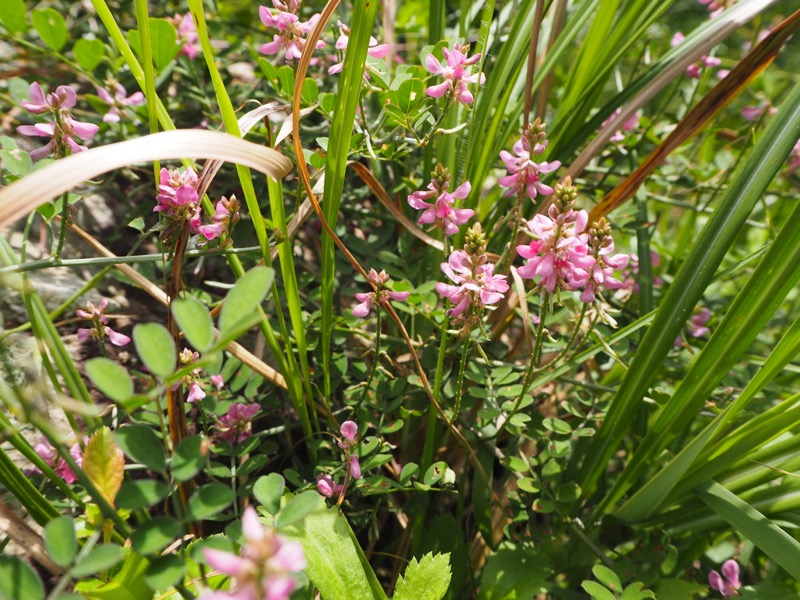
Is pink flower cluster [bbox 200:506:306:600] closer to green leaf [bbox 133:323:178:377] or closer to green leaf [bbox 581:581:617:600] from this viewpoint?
green leaf [bbox 133:323:178:377]

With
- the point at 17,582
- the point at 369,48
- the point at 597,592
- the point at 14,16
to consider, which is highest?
the point at 369,48

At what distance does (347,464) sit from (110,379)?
1.44 feet

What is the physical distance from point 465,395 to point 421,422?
0.13 metres

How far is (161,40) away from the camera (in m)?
1.20

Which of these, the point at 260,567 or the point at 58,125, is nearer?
the point at 260,567

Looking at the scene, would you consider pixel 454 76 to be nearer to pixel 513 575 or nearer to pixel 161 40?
pixel 161 40

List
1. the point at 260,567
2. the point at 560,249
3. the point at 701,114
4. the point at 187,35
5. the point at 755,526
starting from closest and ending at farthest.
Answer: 1. the point at 260,567
2. the point at 560,249
3. the point at 755,526
4. the point at 701,114
5. the point at 187,35

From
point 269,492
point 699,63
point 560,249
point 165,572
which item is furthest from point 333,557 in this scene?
point 699,63

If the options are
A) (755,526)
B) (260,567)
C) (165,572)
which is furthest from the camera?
(755,526)

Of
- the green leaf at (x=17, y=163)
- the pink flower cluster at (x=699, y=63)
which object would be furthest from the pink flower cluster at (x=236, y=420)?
the pink flower cluster at (x=699, y=63)

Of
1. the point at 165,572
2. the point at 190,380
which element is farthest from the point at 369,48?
the point at 165,572

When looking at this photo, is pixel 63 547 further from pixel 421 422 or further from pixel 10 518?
pixel 421 422

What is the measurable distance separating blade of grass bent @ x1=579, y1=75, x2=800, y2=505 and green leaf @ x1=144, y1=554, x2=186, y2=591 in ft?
2.25

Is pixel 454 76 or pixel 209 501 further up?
pixel 454 76
